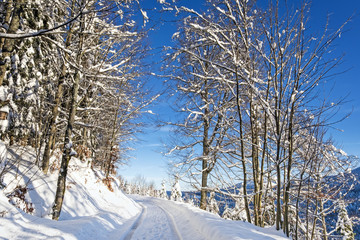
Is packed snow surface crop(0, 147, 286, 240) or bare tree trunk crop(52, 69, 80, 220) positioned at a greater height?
bare tree trunk crop(52, 69, 80, 220)

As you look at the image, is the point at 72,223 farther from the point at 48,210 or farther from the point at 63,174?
the point at 48,210

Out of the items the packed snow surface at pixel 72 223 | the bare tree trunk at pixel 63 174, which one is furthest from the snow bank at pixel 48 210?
the bare tree trunk at pixel 63 174

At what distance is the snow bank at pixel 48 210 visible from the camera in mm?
4062

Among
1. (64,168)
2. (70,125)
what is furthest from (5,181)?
(70,125)

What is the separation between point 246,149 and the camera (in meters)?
8.85

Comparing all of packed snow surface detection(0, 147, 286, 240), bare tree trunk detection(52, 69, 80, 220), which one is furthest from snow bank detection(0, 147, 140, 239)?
bare tree trunk detection(52, 69, 80, 220)

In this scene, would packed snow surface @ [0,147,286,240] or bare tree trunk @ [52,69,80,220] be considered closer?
packed snow surface @ [0,147,286,240]

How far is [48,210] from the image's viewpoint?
23.2 feet

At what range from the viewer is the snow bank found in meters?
4.06

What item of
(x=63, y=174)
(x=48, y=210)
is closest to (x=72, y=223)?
(x=63, y=174)

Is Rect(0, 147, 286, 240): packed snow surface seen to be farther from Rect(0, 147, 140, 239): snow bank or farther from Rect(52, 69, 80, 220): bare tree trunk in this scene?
Rect(52, 69, 80, 220): bare tree trunk

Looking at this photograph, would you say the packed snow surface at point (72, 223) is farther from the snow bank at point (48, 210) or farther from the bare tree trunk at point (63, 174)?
the bare tree trunk at point (63, 174)

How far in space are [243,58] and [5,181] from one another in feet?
26.5

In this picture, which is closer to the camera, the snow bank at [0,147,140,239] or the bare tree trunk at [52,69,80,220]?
the snow bank at [0,147,140,239]
